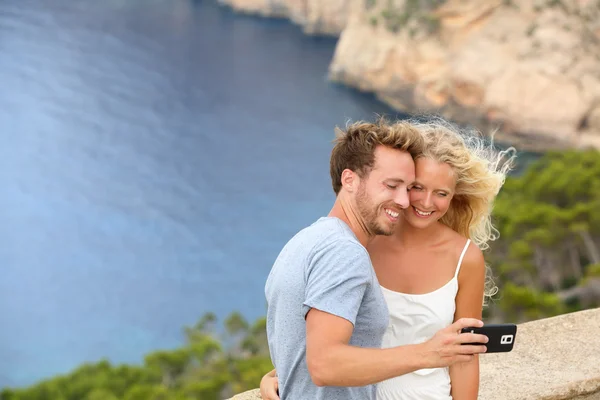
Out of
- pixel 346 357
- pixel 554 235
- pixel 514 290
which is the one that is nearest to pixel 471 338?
pixel 346 357

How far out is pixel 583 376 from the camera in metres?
3.37

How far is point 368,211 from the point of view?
2.30m

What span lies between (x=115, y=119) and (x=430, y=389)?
4288 cm

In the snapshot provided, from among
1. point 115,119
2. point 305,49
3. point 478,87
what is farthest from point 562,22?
point 115,119

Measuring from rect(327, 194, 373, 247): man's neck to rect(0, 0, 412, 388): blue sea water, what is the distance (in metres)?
28.3

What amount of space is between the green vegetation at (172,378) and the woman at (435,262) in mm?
13824

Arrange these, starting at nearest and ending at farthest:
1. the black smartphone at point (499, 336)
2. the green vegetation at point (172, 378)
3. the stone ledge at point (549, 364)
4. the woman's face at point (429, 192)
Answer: the black smartphone at point (499, 336) < the woman's face at point (429, 192) < the stone ledge at point (549, 364) < the green vegetation at point (172, 378)

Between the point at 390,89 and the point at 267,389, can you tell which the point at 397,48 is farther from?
the point at 267,389

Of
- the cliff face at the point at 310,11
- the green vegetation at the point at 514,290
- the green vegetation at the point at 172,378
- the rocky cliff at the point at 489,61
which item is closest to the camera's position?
the green vegetation at the point at 172,378

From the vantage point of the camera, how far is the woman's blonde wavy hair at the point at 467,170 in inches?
101

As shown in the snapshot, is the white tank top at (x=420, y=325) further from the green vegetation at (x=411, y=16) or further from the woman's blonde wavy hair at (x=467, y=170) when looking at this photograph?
the green vegetation at (x=411, y=16)

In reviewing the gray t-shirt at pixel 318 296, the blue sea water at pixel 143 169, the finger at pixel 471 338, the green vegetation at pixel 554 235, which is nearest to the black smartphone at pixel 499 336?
the finger at pixel 471 338

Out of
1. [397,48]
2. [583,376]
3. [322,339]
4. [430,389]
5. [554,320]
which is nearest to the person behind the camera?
[322,339]

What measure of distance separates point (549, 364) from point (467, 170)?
1.34m
